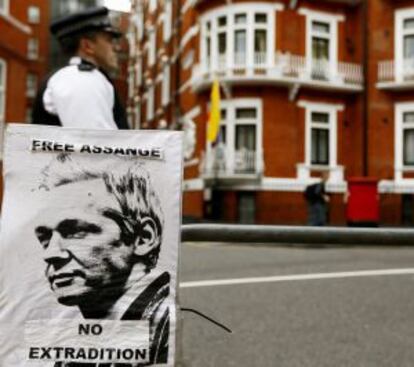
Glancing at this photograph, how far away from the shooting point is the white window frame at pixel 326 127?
81.8ft

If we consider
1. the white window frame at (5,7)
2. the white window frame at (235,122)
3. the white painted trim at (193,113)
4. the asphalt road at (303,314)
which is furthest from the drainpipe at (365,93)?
the asphalt road at (303,314)

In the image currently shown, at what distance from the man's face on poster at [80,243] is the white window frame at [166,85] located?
31.4 metres

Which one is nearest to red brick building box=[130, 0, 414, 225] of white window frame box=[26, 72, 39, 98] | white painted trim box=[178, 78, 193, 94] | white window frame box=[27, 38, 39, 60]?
white painted trim box=[178, 78, 193, 94]

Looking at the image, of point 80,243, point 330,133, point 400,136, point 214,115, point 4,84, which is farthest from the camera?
point 330,133

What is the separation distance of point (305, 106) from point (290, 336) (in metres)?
20.9

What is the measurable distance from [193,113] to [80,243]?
25.6 m

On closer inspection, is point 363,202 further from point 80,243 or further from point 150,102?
point 150,102

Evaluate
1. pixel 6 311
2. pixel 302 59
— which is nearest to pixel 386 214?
pixel 302 59

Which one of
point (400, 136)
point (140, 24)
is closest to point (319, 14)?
point (400, 136)

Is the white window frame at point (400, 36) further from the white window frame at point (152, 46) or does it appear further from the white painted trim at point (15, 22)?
the white window frame at point (152, 46)

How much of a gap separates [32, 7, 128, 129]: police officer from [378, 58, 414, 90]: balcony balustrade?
74.8ft

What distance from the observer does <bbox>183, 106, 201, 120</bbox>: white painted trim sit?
26780 mm

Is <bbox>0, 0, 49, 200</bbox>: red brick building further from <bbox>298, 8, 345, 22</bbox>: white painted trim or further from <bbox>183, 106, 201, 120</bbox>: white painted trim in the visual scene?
<bbox>298, 8, 345, 22</bbox>: white painted trim

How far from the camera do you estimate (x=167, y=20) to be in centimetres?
3419
